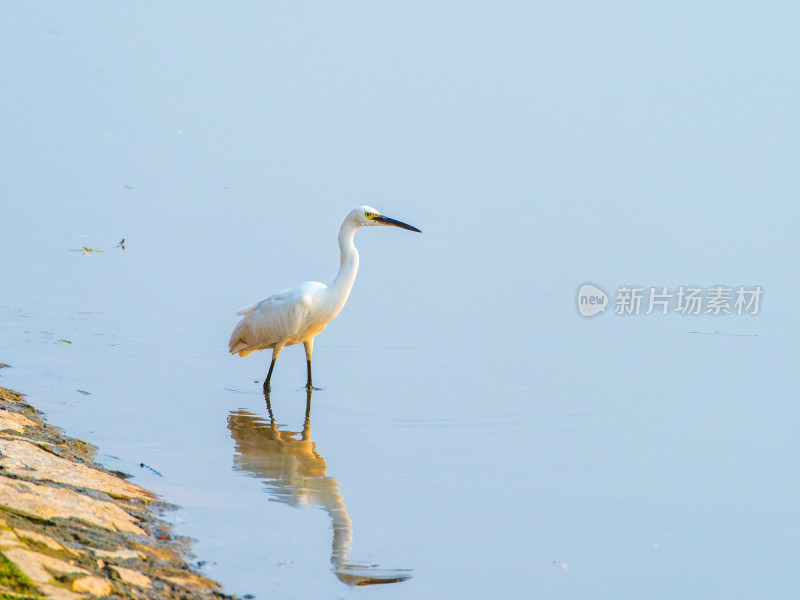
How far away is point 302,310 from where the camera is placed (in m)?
8.97

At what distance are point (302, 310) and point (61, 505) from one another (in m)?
4.32

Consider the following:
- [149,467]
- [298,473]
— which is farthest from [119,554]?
[298,473]

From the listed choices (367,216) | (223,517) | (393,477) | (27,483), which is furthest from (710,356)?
(27,483)

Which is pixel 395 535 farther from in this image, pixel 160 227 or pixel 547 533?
pixel 160 227

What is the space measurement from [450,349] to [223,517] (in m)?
4.71

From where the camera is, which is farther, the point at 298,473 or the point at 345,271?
the point at 345,271

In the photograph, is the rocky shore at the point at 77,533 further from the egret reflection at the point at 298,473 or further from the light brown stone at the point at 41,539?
the egret reflection at the point at 298,473

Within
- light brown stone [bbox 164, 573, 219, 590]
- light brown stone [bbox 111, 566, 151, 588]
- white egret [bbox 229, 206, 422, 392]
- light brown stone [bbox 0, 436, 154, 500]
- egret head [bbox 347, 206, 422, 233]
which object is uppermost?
egret head [bbox 347, 206, 422, 233]

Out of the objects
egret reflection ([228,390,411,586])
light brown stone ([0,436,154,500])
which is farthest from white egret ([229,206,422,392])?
light brown stone ([0,436,154,500])

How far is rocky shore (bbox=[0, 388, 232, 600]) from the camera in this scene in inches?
155

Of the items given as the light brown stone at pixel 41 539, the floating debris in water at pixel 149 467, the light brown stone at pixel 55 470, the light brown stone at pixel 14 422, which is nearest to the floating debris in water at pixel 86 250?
the light brown stone at pixel 14 422

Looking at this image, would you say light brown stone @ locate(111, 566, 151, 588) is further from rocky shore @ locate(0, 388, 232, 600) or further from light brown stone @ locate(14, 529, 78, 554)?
light brown stone @ locate(14, 529, 78, 554)

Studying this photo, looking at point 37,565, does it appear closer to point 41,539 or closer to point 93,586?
point 93,586

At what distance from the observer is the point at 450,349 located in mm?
10148
